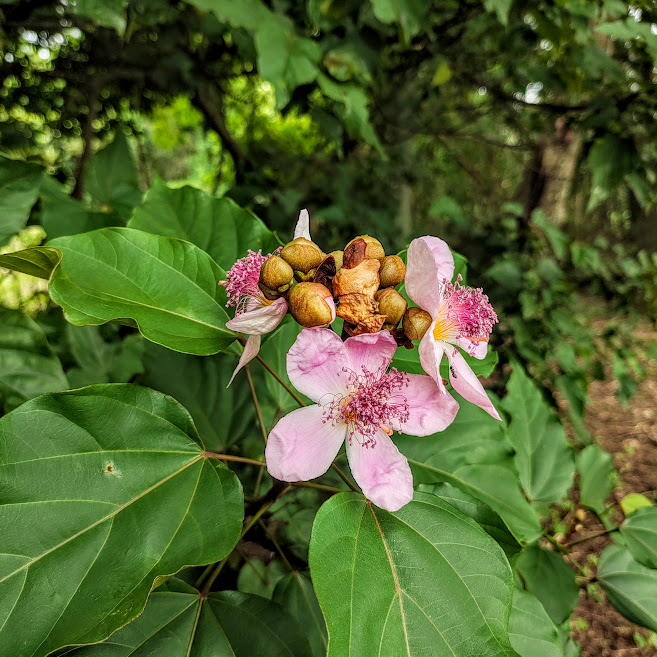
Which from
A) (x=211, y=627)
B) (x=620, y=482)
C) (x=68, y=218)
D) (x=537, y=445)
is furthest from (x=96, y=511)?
(x=620, y=482)

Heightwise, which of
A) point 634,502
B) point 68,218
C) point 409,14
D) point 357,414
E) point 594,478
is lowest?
point 634,502

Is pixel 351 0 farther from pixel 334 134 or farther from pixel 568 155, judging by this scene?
pixel 568 155

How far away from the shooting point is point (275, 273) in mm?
568

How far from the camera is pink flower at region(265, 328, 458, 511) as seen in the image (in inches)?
21.1

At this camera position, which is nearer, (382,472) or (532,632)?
(382,472)

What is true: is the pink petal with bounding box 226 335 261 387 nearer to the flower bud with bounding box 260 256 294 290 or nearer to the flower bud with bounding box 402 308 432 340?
the flower bud with bounding box 260 256 294 290

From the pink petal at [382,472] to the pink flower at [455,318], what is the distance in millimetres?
111

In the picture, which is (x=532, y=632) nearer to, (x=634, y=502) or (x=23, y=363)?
(x=634, y=502)

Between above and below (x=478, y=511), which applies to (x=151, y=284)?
above

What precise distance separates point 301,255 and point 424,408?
233 mm

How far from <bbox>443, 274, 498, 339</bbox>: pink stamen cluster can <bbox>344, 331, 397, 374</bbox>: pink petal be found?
12 cm

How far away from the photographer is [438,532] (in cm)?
57

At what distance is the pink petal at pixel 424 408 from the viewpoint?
1.90ft

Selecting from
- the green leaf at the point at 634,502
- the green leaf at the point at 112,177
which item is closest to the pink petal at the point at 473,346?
the green leaf at the point at 634,502
